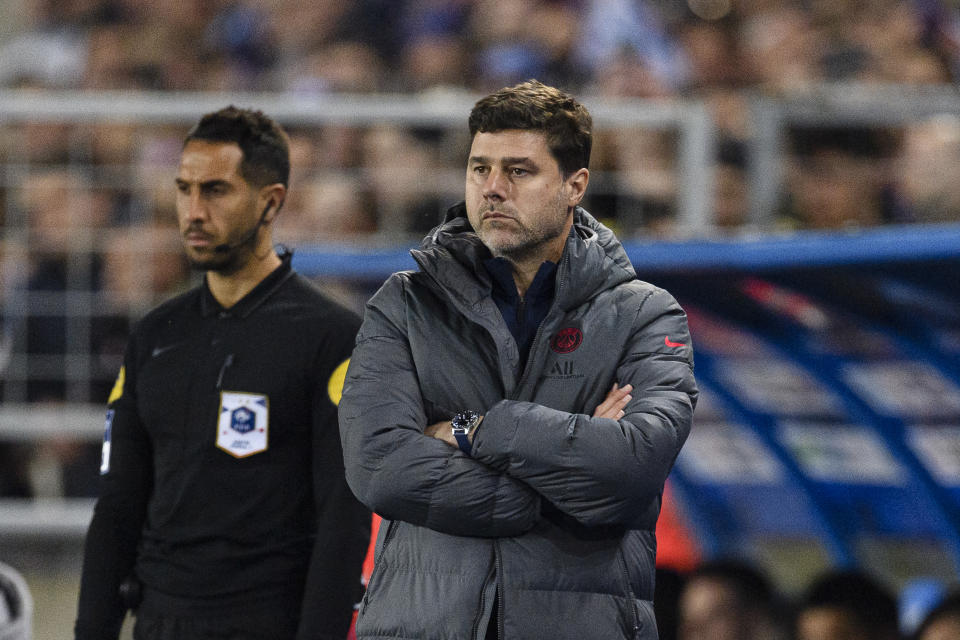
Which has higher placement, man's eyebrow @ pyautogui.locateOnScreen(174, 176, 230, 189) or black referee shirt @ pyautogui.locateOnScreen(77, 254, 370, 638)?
A: man's eyebrow @ pyautogui.locateOnScreen(174, 176, 230, 189)

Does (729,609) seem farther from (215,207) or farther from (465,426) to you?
(465,426)

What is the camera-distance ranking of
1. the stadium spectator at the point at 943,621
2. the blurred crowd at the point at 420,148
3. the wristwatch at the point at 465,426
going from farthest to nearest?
the blurred crowd at the point at 420,148
the stadium spectator at the point at 943,621
the wristwatch at the point at 465,426

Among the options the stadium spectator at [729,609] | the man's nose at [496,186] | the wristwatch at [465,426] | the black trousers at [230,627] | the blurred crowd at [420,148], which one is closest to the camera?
the wristwatch at [465,426]

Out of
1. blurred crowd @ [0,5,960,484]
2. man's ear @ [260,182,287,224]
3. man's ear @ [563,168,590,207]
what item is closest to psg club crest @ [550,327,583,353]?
man's ear @ [563,168,590,207]

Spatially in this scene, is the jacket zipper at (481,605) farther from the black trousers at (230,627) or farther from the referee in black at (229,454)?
the black trousers at (230,627)

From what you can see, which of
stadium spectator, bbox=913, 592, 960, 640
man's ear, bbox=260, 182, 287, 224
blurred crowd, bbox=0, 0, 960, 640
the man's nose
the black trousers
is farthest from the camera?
blurred crowd, bbox=0, 0, 960, 640

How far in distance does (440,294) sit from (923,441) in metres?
3.01

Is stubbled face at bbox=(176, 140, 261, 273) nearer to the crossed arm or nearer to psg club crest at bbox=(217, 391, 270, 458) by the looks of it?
psg club crest at bbox=(217, 391, 270, 458)

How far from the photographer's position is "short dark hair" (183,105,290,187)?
3.68 meters

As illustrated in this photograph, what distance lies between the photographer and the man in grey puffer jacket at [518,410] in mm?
2605

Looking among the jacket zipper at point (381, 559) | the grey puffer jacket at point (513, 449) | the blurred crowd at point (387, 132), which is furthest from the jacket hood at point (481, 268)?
the blurred crowd at point (387, 132)

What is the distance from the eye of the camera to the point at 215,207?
3.62 meters

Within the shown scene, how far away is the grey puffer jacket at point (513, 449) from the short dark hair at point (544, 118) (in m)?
0.19

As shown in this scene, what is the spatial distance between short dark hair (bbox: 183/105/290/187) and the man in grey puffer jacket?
867 mm
